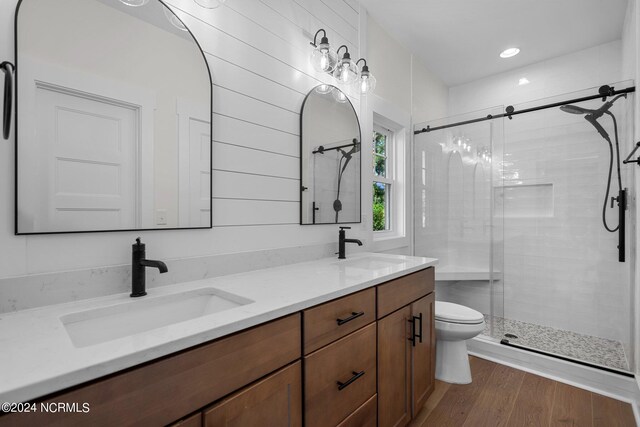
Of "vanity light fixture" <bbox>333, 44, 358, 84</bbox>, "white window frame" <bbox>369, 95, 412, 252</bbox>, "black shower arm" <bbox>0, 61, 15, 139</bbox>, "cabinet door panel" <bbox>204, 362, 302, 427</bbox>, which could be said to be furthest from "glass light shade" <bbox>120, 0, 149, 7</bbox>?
"white window frame" <bbox>369, 95, 412, 252</bbox>

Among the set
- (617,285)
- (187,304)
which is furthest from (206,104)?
(617,285)

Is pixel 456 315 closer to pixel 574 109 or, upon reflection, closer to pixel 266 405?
pixel 266 405

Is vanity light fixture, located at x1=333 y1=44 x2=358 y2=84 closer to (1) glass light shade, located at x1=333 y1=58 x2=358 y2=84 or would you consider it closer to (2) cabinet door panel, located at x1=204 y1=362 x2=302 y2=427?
(1) glass light shade, located at x1=333 y1=58 x2=358 y2=84

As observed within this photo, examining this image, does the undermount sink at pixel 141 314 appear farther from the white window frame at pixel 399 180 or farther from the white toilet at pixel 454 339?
the white window frame at pixel 399 180

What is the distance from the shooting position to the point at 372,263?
6.35ft

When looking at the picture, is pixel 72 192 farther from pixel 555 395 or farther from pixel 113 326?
pixel 555 395

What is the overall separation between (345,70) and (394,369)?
5.73 feet

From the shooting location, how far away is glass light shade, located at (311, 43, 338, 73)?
1.85m

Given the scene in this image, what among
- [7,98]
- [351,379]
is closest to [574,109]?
[351,379]

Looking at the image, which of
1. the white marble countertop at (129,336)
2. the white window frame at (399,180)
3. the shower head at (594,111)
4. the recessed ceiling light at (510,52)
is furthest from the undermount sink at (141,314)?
the recessed ceiling light at (510,52)

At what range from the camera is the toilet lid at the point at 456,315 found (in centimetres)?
210

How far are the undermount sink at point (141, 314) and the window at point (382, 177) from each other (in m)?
1.69

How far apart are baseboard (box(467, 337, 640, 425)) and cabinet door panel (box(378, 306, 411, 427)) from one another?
1.28 m

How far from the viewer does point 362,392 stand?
1.29 meters
